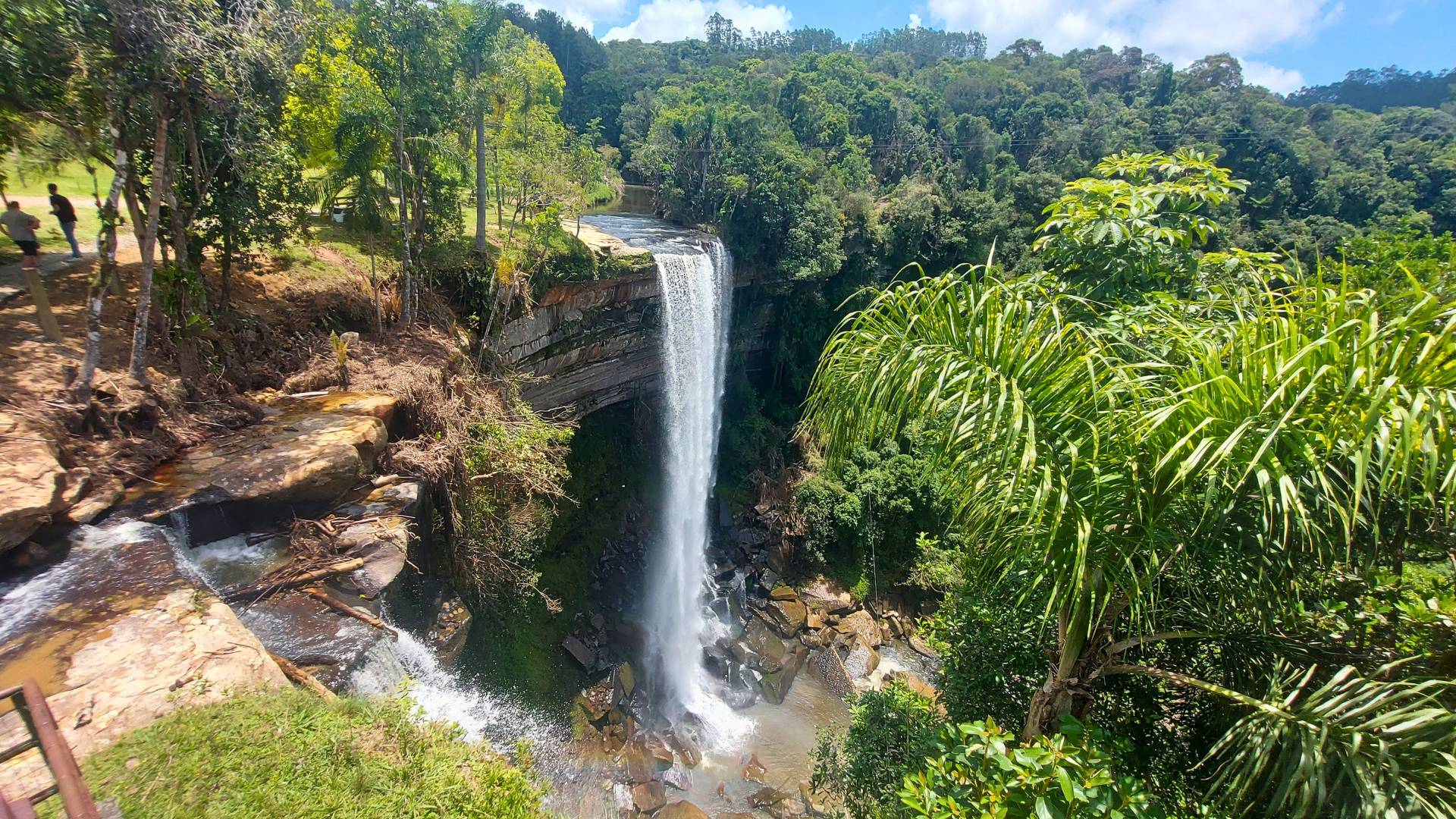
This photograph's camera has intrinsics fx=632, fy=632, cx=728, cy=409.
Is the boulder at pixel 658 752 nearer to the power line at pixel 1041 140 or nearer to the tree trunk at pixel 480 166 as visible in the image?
the tree trunk at pixel 480 166

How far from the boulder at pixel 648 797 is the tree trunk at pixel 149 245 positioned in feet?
29.2

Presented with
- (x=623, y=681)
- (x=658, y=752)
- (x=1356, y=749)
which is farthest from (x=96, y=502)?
(x=623, y=681)

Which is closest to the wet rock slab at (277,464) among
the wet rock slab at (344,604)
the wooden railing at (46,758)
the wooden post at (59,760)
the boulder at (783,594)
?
the wet rock slab at (344,604)

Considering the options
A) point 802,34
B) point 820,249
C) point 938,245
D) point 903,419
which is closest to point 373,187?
point 903,419

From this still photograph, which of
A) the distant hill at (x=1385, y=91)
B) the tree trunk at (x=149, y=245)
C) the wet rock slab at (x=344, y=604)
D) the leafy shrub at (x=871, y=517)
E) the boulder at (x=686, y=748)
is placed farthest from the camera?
the distant hill at (x=1385, y=91)

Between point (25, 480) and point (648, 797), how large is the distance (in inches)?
355

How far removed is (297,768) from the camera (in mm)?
3779

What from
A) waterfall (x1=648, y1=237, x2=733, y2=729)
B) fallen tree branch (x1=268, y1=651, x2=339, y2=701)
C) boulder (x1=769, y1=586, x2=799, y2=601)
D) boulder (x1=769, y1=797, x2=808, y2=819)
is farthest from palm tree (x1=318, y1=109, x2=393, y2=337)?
boulder (x1=769, y1=586, x2=799, y2=601)

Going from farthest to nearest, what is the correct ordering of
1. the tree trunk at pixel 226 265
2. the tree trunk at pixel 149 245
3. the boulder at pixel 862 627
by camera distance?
1. the boulder at pixel 862 627
2. the tree trunk at pixel 226 265
3. the tree trunk at pixel 149 245

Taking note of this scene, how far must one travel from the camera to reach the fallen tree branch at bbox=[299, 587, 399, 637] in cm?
563

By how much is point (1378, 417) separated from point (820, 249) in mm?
19116

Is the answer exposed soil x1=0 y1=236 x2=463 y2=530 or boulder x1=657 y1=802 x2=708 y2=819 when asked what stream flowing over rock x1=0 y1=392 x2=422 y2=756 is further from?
boulder x1=657 y1=802 x2=708 y2=819

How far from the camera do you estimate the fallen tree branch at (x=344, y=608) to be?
563 centimetres

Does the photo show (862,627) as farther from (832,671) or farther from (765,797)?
(765,797)
